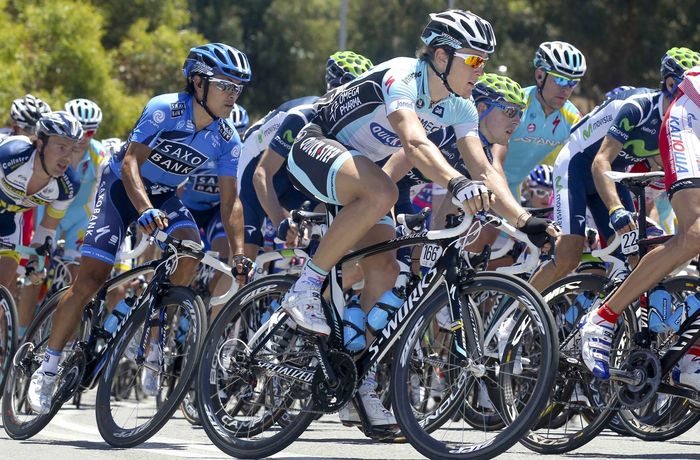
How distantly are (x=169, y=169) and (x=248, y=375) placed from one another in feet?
6.63

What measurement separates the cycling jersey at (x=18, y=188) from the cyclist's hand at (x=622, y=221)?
15.4 feet

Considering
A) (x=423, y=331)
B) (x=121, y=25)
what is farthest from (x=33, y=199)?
(x=121, y=25)

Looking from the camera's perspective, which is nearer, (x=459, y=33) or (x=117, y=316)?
(x=459, y=33)

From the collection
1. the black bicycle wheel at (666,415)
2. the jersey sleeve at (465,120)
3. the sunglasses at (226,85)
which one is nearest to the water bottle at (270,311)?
the jersey sleeve at (465,120)

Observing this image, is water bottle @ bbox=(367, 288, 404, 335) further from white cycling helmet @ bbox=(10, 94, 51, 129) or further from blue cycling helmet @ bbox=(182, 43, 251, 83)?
white cycling helmet @ bbox=(10, 94, 51, 129)

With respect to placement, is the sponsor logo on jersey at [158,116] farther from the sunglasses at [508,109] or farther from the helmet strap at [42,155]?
the sunglasses at [508,109]

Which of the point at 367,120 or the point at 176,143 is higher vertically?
the point at 367,120

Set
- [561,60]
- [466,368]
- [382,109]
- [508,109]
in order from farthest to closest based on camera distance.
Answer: [561,60], [508,109], [382,109], [466,368]

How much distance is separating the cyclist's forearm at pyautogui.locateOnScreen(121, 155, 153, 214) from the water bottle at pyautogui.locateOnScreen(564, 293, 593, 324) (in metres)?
2.45

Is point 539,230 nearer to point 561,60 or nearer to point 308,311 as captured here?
point 308,311

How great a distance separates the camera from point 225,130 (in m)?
9.21

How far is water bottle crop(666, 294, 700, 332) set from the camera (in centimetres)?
750

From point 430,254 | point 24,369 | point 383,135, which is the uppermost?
point 383,135

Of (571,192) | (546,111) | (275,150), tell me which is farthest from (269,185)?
(546,111)
